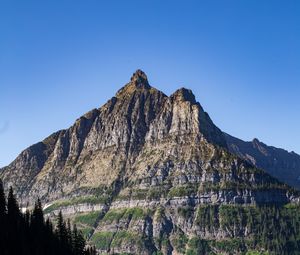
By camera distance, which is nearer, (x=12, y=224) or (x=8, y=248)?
(x=8, y=248)

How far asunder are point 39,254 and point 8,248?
547 inches

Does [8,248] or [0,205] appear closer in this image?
[8,248]

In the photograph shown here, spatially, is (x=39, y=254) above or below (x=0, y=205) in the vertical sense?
below

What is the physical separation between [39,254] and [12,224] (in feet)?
48.3

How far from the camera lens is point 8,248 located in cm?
17788

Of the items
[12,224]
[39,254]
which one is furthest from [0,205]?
[39,254]

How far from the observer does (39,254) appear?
18900cm

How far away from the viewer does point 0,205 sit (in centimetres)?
19975

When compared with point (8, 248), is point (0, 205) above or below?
above

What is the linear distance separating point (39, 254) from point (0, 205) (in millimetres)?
23288

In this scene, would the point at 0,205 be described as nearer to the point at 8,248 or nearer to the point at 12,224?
the point at 12,224

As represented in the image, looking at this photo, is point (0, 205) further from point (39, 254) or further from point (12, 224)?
point (39, 254)

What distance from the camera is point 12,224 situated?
196m
